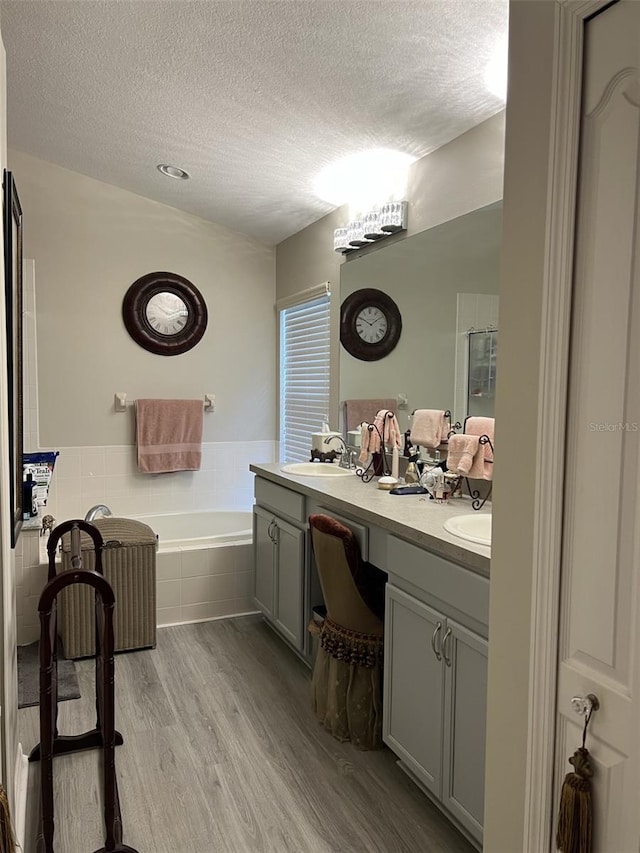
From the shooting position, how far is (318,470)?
338 cm

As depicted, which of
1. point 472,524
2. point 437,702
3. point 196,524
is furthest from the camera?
point 196,524

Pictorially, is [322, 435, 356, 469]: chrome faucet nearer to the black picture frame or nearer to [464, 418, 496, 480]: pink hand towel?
[464, 418, 496, 480]: pink hand towel

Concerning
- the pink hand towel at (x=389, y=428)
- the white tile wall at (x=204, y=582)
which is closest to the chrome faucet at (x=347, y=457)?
the pink hand towel at (x=389, y=428)

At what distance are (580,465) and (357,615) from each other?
4.82ft

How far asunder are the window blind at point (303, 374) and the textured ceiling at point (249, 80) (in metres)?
0.83

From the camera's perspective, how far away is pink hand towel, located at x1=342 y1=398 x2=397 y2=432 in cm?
327

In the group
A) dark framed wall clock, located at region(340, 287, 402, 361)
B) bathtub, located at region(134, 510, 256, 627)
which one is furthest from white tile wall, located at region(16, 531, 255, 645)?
dark framed wall clock, located at region(340, 287, 402, 361)

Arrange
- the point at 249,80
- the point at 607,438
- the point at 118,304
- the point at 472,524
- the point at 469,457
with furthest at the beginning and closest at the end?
the point at 118,304
the point at 249,80
the point at 469,457
the point at 472,524
the point at 607,438

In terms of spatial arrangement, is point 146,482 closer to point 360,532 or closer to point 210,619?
point 210,619

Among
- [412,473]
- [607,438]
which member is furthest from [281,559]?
[607,438]

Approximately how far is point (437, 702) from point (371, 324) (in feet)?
6.75

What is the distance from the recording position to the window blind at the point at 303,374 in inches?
160

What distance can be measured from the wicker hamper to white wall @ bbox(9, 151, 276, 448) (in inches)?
49.3

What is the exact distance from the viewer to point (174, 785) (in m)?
2.16
